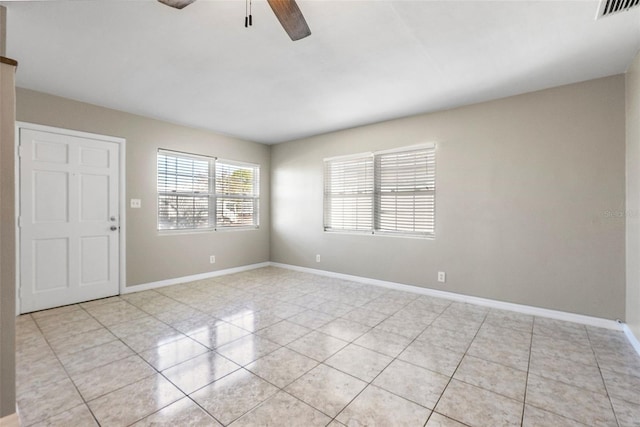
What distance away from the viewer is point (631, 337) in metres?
2.50

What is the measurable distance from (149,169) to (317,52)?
3.13 m

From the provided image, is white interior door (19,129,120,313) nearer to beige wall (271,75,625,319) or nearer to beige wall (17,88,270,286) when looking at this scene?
beige wall (17,88,270,286)

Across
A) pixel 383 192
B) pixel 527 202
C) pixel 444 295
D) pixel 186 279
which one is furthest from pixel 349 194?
pixel 186 279

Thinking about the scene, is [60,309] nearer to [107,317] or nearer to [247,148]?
[107,317]

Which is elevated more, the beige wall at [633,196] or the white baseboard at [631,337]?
the beige wall at [633,196]

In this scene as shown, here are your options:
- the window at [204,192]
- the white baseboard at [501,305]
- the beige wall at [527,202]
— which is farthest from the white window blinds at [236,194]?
the beige wall at [527,202]

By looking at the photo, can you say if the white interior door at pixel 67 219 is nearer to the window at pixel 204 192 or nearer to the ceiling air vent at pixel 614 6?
the window at pixel 204 192

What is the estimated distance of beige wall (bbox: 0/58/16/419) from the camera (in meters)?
1.54

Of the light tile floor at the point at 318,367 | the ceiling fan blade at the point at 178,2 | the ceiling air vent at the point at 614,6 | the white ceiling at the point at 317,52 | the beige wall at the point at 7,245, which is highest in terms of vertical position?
the white ceiling at the point at 317,52

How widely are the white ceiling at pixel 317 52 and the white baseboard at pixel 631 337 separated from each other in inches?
95.5

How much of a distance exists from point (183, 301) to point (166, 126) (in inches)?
103

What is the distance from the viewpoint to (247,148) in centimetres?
543

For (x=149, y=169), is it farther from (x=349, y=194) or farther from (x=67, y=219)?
(x=349, y=194)

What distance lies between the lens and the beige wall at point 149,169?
3395mm
